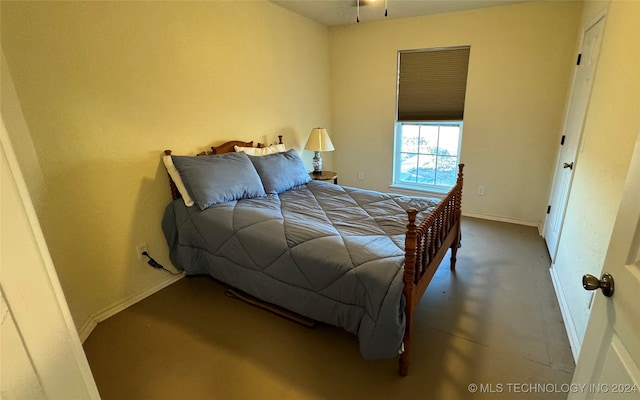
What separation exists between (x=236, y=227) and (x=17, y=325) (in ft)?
5.21

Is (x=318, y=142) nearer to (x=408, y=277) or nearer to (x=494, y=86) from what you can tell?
(x=494, y=86)

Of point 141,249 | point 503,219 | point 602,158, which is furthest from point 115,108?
point 503,219

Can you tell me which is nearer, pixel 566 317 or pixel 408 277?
pixel 408 277

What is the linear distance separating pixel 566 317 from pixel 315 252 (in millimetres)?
1793

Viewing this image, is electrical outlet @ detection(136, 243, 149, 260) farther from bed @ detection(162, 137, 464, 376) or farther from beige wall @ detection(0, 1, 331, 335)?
bed @ detection(162, 137, 464, 376)

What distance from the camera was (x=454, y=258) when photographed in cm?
279

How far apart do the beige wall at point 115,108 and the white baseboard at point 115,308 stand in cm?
1

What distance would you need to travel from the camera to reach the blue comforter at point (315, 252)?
1.62m

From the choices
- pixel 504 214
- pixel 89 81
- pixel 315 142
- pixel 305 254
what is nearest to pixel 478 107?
pixel 504 214

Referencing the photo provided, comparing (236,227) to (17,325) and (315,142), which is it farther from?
(315,142)

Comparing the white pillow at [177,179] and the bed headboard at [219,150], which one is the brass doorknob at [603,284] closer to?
the white pillow at [177,179]

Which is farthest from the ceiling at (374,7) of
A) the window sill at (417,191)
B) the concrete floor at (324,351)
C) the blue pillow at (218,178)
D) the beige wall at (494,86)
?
the concrete floor at (324,351)

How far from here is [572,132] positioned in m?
2.81

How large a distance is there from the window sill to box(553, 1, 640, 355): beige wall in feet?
5.96
